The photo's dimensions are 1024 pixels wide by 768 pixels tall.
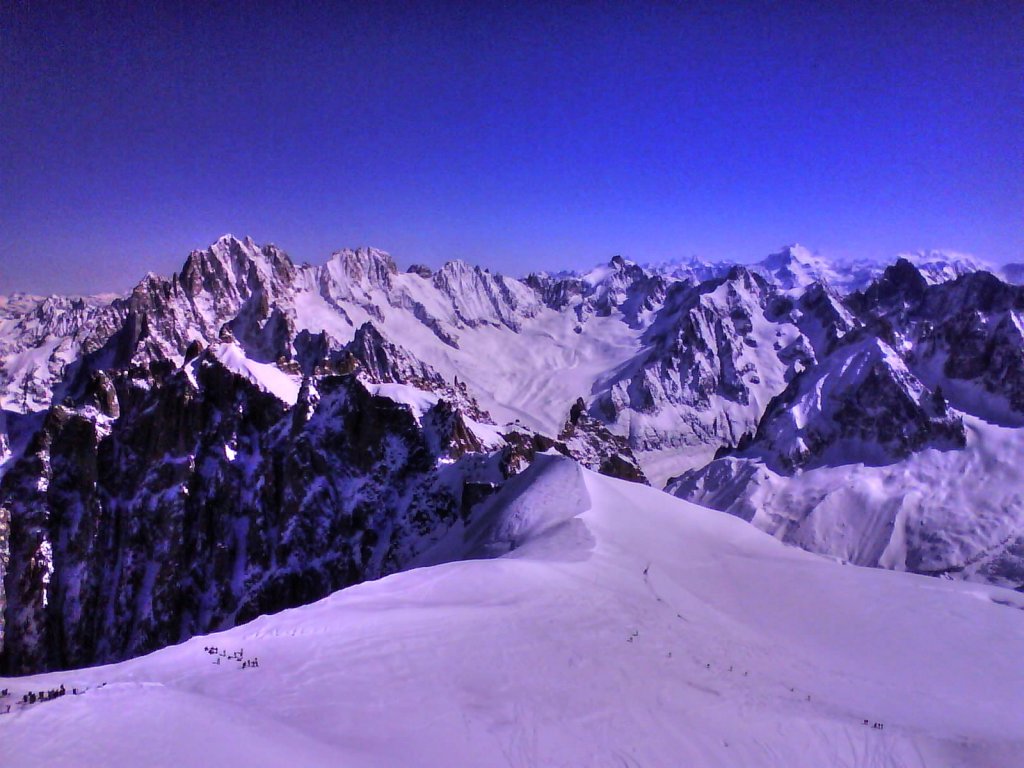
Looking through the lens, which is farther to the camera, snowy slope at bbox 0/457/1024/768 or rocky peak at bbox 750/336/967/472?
rocky peak at bbox 750/336/967/472

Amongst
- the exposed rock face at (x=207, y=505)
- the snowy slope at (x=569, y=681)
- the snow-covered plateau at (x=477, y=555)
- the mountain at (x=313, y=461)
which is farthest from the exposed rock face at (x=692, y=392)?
the snowy slope at (x=569, y=681)

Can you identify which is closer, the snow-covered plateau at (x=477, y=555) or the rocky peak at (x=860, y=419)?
the snow-covered plateau at (x=477, y=555)

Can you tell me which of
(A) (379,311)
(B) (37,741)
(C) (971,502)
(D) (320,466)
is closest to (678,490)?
(C) (971,502)

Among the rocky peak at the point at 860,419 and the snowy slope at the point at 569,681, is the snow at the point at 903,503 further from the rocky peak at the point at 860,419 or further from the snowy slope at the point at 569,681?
the snowy slope at the point at 569,681

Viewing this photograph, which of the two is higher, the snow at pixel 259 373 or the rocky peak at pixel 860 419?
the snow at pixel 259 373

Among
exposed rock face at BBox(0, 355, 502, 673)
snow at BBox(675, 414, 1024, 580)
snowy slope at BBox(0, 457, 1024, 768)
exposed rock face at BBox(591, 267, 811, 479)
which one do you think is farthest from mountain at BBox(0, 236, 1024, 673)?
snowy slope at BBox(0, 457, 1024, 768)

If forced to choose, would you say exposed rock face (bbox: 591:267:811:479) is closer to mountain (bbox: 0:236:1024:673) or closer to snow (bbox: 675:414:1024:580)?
mountain (bbox: 0:236:1024:673)
